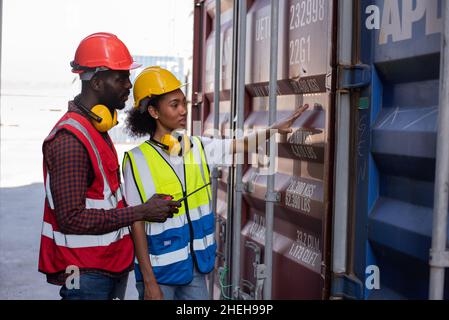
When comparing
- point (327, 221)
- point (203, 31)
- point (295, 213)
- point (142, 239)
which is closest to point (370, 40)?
point (327, 221)

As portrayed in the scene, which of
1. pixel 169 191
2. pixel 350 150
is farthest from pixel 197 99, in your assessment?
pixel 350 150

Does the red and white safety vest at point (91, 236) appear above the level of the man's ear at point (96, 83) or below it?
below

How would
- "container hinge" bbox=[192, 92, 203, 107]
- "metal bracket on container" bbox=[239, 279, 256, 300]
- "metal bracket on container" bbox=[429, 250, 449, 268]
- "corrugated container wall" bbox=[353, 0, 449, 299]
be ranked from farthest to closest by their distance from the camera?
"container hinge" bbox=[192, 92, 203, 107]
"metal bracket on container" bbox=[239, 279, 256, 300]
"corrugated container wall" bbox=[353, 0, 449, 299]
"metal bracket on container" bbox=[429, 250, 449, 268]

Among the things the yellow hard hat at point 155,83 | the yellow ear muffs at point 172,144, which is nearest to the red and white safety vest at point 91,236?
the yellow ear muffs at point 172,144

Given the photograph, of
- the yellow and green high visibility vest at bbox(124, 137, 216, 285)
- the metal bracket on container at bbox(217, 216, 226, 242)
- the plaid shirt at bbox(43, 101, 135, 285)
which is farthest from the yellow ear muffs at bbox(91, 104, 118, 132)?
the metal bracket on container at bbox(217, 216, 226, 242)

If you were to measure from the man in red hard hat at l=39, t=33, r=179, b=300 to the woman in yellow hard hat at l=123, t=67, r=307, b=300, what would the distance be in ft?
0.35

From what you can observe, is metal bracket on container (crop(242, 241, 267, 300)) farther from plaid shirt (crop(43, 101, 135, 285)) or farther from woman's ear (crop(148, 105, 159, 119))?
woman's ear (crop(148, 105, 159, 119))

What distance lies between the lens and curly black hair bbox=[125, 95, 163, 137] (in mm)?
3613

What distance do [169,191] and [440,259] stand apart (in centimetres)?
154

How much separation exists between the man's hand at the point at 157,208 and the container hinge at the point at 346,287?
83cm

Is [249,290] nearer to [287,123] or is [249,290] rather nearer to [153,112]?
[287,123]

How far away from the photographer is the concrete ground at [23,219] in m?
7.71

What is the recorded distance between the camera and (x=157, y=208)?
3285 millimetres

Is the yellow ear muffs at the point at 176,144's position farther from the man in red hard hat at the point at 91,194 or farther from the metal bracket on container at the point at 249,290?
the metal bracket on container at the point at 249,290
